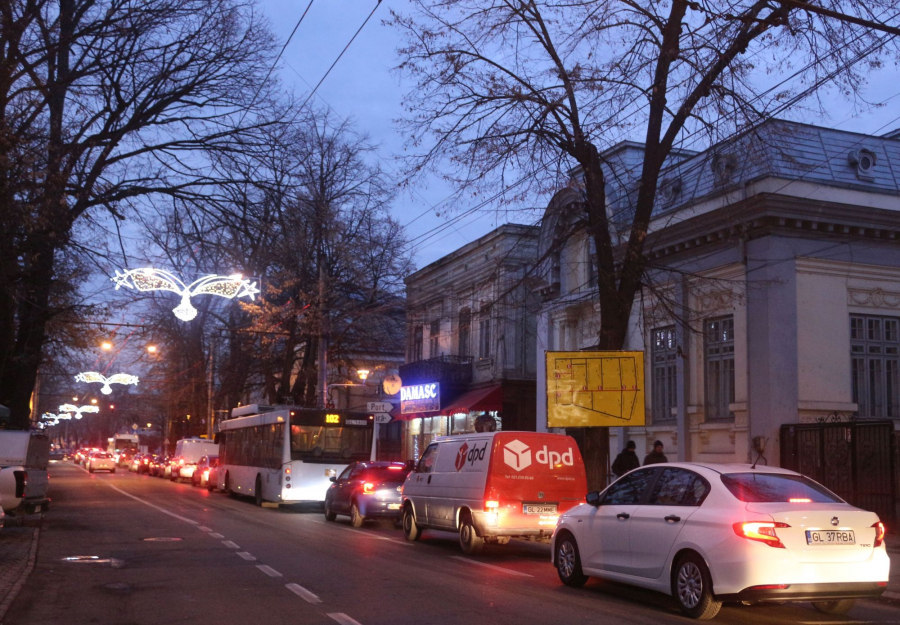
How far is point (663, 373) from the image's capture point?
24438mm

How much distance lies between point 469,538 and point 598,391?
410cm

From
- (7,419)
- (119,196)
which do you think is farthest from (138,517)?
(119,196)

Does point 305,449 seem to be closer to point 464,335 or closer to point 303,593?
point 464,335

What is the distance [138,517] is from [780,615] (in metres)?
16.1

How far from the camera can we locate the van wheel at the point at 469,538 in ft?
48.7

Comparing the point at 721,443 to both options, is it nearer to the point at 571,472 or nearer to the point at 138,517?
the point at 571,472

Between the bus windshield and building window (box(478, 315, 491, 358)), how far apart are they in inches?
319

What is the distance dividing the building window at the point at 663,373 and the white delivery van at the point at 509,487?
30.2 ft

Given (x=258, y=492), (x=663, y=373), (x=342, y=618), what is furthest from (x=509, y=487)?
(x=258, y=492)

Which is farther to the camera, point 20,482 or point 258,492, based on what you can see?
point 258,492

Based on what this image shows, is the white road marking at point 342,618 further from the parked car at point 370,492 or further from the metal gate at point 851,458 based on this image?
the metal gate at point 851,458

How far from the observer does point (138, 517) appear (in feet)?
71.5

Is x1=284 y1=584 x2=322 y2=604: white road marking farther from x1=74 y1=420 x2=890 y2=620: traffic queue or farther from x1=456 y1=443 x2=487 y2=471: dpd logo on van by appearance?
x1=456 y1=443 x2=487 y2=471: dpd logo on van

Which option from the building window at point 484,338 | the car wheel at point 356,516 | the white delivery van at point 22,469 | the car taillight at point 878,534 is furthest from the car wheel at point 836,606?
the building window at point 484,338
